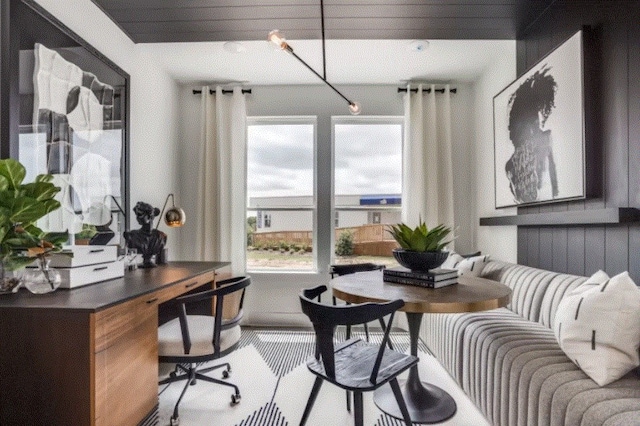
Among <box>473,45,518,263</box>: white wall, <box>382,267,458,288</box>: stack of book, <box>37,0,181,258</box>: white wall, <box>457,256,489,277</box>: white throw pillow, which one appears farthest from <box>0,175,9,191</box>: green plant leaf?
<box>473,45,518,263</box>: white wall

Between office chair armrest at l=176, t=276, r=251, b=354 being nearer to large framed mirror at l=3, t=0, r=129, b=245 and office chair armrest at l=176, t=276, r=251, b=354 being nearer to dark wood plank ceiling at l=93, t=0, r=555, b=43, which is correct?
large framed mirror at l=3, t=0, r=129, b=245

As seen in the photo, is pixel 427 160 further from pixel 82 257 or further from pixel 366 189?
pixel 82 257

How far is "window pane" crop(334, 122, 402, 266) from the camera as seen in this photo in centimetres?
389

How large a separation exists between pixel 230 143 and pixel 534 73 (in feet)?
9.32

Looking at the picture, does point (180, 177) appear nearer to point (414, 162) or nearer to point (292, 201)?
point (292, 201)

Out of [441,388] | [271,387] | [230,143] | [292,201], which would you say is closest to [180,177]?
[230,143]

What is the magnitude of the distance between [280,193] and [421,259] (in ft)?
7.44

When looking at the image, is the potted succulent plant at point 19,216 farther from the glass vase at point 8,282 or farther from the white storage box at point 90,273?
the white storage box at point 90,273

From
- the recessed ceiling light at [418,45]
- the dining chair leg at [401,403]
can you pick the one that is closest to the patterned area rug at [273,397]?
the dining chair leg at [401,403]

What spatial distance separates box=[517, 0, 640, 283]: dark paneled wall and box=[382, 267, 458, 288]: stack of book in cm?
85

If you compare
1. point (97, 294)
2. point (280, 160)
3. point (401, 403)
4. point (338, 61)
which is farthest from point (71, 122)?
point (401, 403)

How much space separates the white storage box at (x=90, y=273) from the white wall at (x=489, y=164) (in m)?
3.05

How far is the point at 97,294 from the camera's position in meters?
1.64

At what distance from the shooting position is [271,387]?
2377mm
